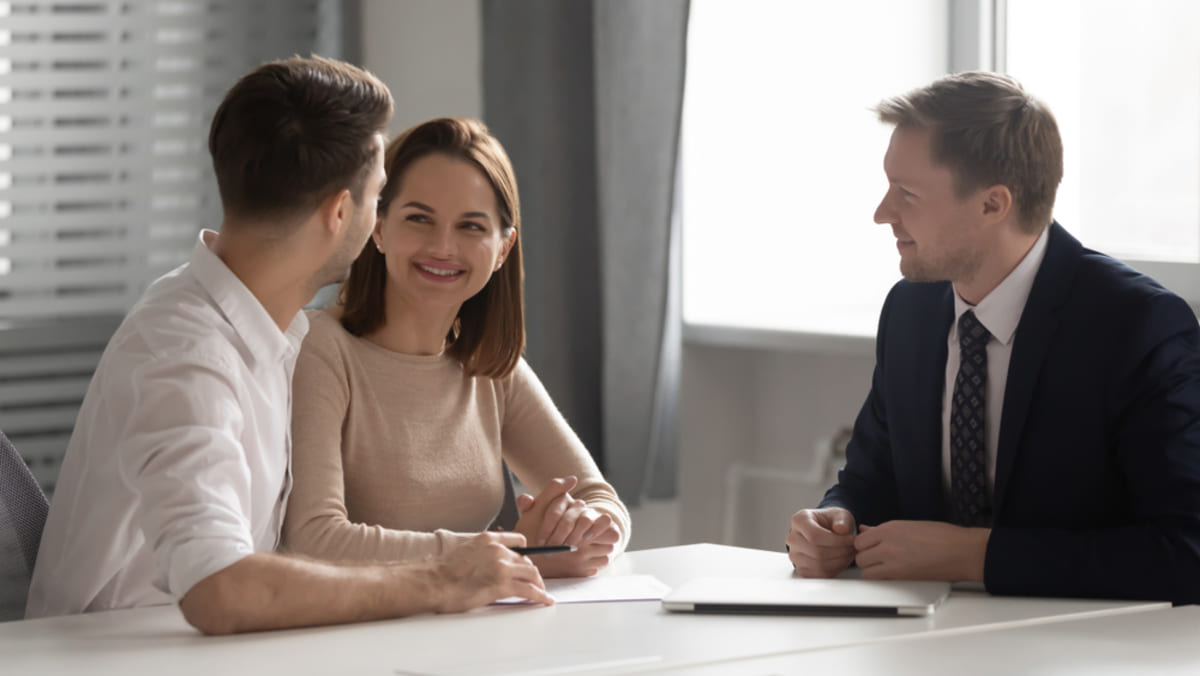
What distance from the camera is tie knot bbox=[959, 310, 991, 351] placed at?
1.95m

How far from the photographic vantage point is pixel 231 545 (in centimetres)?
146

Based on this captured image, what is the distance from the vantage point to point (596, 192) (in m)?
3.53

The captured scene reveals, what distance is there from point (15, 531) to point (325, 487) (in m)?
0.41

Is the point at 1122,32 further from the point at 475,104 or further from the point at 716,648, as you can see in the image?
the point at 716,648

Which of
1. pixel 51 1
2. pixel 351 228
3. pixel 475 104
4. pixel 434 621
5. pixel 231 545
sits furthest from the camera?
pixel 475 104

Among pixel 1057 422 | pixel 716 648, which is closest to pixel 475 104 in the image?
Answer: pixel 1057 422

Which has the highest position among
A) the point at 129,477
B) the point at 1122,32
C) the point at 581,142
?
the point at 1122,32

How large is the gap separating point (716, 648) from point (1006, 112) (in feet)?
3.11

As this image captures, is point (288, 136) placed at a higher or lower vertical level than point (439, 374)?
higher

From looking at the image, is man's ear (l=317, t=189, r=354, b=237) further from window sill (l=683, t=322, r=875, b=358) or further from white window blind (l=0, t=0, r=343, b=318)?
white window blind (l=0, t=0, r=343, b=318)

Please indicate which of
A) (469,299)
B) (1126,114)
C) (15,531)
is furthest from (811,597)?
(1126,114)

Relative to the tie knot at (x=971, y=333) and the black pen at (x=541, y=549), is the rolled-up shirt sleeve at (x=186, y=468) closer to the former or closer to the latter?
the black pen at (x=541, y=549)

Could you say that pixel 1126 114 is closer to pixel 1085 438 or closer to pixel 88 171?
pixel 1085 438

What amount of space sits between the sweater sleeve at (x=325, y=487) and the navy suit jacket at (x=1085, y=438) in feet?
2.37
